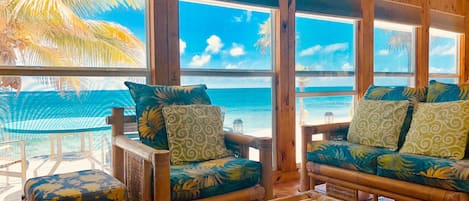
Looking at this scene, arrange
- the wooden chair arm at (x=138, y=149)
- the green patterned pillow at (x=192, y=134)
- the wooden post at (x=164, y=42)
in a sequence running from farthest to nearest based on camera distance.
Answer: the wooden post at (x=164, y=42), the green patterned pillow at (x=192, y=134), the wooden chair arm at (x=138, y=149)

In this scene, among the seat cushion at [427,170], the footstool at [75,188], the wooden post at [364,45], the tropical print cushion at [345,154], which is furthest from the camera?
the wooden post at [364,45]

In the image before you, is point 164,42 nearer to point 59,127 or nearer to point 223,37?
point 223,37

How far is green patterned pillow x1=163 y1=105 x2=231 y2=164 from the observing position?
2309 mm

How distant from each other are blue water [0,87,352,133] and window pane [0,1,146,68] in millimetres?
229

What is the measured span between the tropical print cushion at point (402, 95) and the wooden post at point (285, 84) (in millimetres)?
798

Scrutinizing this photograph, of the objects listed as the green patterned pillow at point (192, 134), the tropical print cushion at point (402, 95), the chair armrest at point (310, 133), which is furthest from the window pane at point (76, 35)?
the tropical print cushion at point (402, 95)

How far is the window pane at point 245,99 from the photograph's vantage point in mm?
3316

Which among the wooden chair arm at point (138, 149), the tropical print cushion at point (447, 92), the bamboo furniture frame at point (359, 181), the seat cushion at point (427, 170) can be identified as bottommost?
the bamboo furniture frame at point (359, 181)

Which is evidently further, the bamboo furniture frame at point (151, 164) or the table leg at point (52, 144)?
the table leg at point (52, 144)

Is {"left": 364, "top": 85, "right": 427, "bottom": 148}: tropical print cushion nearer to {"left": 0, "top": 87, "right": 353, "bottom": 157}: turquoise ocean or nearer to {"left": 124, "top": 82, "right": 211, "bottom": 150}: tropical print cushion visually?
{"left": 0, "top": 87, "right": 353, "bottom": 157}: turquoise ocean

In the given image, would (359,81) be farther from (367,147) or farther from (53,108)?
(53,108)

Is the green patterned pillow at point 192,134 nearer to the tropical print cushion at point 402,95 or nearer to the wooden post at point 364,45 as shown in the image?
the tropical print cushion at point 402,95

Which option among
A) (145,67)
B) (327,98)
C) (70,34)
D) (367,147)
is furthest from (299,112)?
(70,34)

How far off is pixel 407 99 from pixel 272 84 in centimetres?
124
